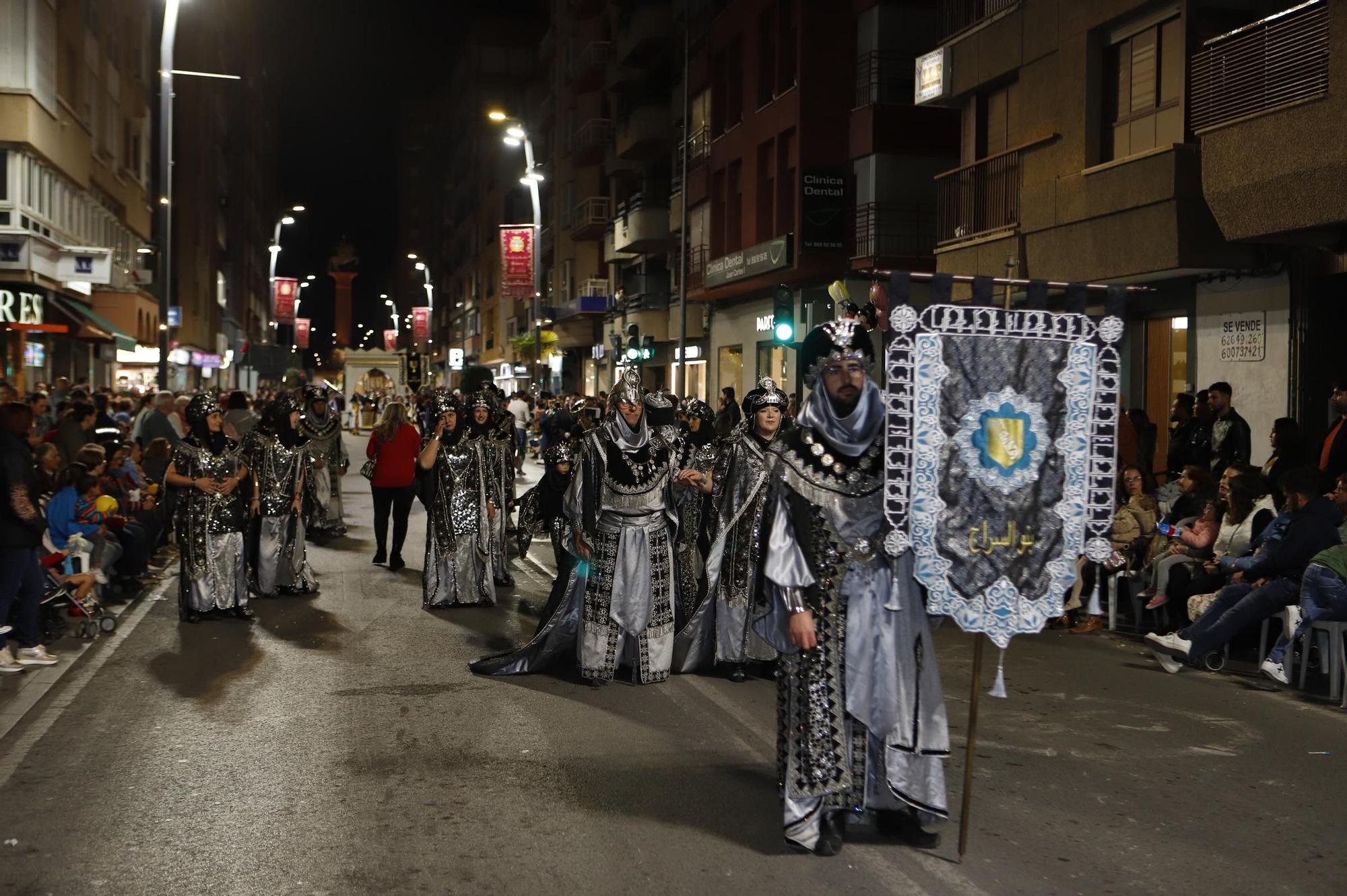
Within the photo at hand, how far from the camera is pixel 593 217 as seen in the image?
179 feet

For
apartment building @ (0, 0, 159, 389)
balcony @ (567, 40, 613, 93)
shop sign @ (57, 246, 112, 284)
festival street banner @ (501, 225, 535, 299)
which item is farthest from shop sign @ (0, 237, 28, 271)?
balcony @ (567, 40, 613, 93)

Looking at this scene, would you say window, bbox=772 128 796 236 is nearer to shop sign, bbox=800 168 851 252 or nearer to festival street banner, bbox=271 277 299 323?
shop sign, bbox=800 168 851 252

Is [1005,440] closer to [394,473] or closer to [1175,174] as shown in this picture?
[394,473]

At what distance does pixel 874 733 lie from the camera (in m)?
5.84

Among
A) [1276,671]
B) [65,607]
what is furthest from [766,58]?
[1276,671]

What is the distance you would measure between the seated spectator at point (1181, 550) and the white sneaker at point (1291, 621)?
5.30ft

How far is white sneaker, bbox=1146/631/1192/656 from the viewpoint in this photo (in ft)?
34.2

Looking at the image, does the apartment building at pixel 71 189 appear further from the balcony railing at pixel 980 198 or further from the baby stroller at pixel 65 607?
the balcony railing at pixel 980 198

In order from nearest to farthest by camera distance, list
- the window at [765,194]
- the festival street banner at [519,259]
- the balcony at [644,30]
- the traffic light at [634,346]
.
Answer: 1. the window at [765,194]
2. the traffic light at [634,346]
3. the balcony at [644,30]
4. the festival street banner at [519,259]

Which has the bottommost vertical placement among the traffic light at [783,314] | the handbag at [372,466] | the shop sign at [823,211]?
the handbag at [372,466]

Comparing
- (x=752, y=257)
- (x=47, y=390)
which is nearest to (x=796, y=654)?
(x=47, y=390)

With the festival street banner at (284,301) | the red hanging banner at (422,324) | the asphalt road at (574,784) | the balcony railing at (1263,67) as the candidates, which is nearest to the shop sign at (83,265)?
the asphalt road at (574,784)

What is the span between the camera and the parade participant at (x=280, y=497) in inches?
524

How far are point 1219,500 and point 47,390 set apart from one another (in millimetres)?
21205
